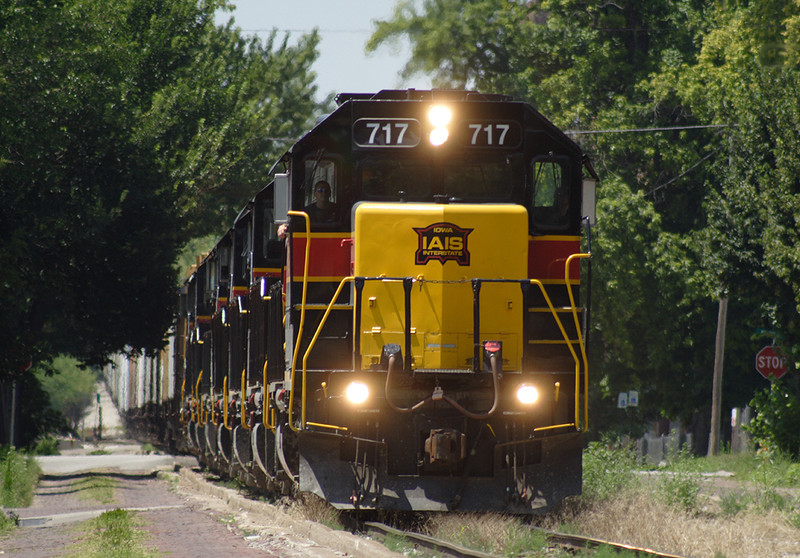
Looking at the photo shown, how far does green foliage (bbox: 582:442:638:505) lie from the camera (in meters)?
14.4

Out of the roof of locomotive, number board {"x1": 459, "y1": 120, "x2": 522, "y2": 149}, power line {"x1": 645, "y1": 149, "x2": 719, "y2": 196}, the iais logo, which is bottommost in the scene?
the iais logo

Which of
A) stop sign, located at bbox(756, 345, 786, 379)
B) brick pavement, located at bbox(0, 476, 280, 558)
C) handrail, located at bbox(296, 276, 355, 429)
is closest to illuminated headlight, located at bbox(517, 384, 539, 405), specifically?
handrail, located at bbox(296, 276, 355, 429)

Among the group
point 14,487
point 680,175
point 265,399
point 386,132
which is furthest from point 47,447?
point 386,132

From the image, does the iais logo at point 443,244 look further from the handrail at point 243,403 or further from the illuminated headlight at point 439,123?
the handrail at point 243,403

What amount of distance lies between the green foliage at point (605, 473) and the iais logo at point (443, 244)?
4157 mm

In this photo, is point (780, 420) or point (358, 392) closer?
point (358, 392)

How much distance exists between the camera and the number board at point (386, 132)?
37.7ft

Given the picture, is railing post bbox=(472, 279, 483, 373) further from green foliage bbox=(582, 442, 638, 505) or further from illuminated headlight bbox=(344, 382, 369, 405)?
green foliage bbox=(582, 442, 638, 505)

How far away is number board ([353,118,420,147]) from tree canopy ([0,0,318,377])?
1184cm

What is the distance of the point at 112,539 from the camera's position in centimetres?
1147

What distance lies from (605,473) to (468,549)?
5.92m

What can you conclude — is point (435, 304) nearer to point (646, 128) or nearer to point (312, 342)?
point (312, 342)

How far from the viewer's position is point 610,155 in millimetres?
36094

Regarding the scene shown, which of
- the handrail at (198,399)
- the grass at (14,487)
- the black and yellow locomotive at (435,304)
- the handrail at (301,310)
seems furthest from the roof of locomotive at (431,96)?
the handrail at (198,399)
